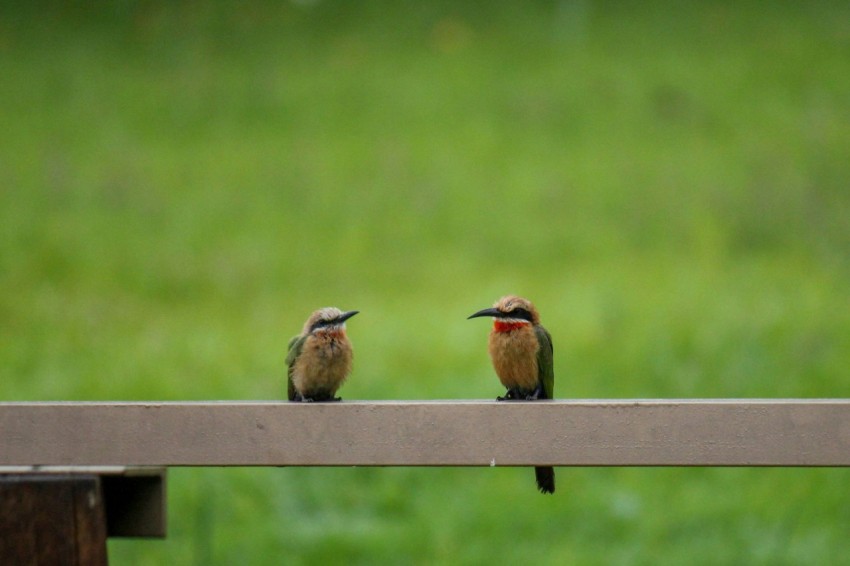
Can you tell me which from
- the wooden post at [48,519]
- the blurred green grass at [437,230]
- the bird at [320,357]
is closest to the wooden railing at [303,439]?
the wooden post at [48,519]

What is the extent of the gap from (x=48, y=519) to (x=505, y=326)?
2.15 meters

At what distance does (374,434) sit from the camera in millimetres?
3062

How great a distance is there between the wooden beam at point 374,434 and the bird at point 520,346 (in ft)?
4.79

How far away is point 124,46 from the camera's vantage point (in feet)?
54.7

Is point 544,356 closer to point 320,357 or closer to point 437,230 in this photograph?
point 320,357

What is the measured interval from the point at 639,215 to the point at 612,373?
4.00m

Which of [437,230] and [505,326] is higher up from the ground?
[437,230]

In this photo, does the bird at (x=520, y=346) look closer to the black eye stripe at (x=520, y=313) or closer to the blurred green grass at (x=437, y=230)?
the black eye stripe at (x=520, y=313)

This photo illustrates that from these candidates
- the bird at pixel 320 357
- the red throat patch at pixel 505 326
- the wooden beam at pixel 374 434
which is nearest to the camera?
the wooden beam at pixel 374 434

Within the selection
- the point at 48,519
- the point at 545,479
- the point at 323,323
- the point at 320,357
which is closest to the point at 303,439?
the point at 48,519

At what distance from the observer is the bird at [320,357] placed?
4.45 meters

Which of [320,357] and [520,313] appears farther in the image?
[520,313]

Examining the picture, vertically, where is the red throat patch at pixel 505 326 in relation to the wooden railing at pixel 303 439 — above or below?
above

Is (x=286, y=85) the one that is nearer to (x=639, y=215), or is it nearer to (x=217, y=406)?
(x=639, y=215)
